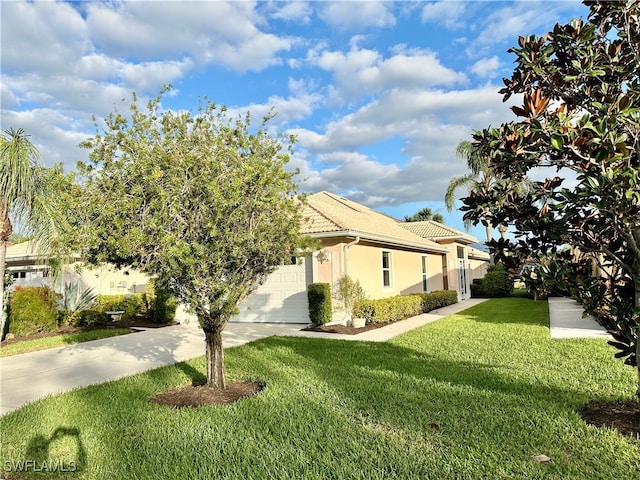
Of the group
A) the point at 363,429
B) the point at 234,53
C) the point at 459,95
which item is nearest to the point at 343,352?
the point at 363,429

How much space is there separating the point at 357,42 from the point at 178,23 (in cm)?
444

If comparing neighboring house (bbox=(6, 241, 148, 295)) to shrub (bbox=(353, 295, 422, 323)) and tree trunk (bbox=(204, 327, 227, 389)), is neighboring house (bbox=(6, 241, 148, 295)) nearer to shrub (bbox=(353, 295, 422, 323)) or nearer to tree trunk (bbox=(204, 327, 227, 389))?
shrub (bbox=(353, 295, 422, 323))

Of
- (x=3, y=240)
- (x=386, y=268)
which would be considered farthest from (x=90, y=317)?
(x=386, y=268)

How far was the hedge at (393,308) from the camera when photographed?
41.6 ft

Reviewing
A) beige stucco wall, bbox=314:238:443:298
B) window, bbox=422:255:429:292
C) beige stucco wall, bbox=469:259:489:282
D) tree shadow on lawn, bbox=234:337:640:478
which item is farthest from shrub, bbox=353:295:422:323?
beige stucco wall, bbox=469:259:489:282

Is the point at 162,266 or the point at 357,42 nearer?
the point at 162,266

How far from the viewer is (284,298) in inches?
541

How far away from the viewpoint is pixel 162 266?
499 cm

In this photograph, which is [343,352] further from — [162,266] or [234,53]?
[234,53]

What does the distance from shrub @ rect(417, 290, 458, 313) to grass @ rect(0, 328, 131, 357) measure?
10.8 meters

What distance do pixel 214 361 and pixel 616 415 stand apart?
480cm

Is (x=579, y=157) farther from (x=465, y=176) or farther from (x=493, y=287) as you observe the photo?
(x=465, y=176)

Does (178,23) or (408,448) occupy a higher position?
(178,23)

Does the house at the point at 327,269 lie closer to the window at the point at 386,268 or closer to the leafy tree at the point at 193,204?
the window at the point at 386,268
